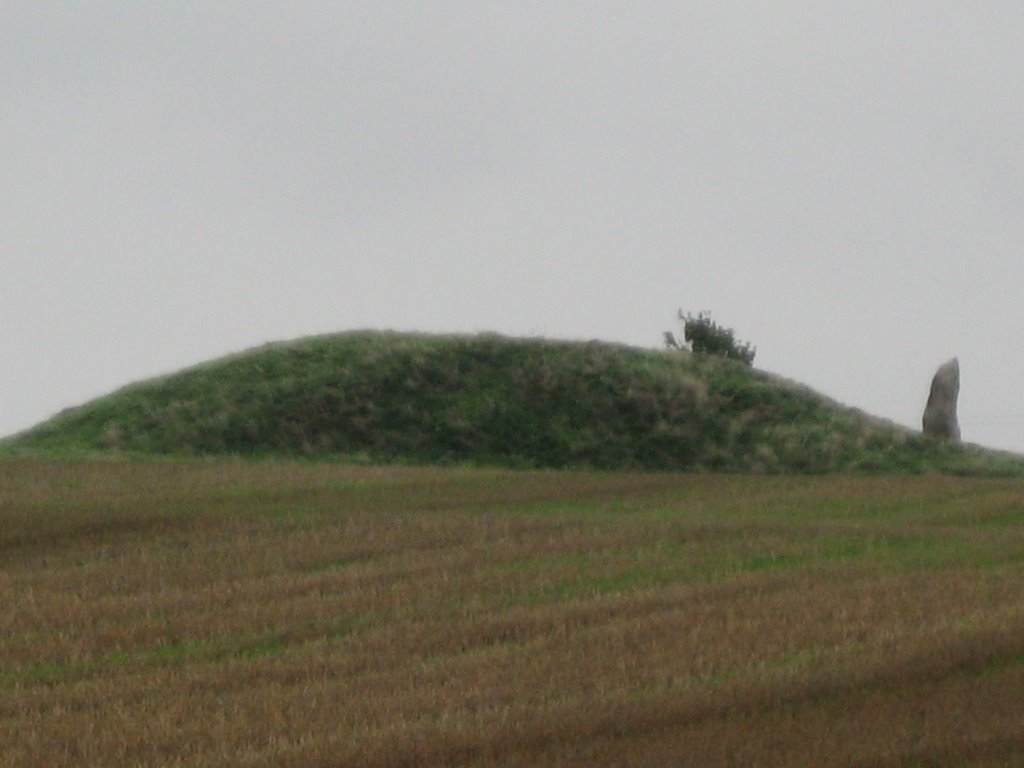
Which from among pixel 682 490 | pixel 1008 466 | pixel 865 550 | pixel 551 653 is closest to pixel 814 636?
pixel 551 653

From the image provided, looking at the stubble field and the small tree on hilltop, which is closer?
the stubble field

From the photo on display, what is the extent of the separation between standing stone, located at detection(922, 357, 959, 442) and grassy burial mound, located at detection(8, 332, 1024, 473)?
184 centimetres

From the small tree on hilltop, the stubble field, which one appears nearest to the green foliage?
the small tree on hilltop

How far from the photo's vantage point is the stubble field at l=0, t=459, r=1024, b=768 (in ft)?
37.6

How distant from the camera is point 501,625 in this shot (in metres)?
15.6

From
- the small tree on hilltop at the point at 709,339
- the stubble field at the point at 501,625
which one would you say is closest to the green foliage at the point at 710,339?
the small tree on hilltop at the point at 709,339

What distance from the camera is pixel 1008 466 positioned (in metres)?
33.9

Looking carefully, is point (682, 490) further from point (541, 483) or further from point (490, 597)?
point (490, 597)

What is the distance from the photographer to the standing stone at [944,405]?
38062 mm

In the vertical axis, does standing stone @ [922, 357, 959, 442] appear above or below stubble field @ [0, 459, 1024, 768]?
above

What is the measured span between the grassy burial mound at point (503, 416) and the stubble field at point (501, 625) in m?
7.95

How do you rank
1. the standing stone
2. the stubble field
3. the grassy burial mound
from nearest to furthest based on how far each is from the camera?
1. the stubble field
2. the grassy burial mound
3. the standing stone

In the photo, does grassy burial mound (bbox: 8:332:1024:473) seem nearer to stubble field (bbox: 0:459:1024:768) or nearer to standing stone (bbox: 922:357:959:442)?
standing stone (bbox: 922:357:959:442)

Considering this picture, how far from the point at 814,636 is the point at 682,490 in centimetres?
1340
